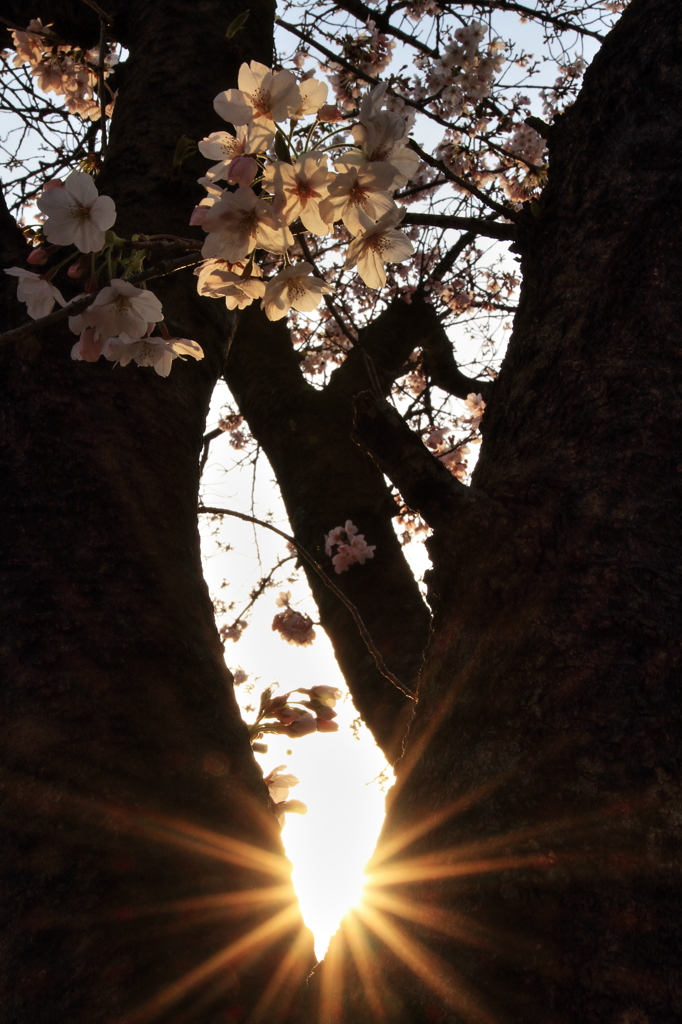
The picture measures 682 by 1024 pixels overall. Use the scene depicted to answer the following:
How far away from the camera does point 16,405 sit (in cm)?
95

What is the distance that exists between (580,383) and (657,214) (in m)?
0.32

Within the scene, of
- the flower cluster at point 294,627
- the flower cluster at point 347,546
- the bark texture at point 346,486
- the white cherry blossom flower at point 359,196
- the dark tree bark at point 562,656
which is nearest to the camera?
the dark tree bark at point 562,656

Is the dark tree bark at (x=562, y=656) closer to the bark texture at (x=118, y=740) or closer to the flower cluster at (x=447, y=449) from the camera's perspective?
the bark texture at (x=118, y=740)

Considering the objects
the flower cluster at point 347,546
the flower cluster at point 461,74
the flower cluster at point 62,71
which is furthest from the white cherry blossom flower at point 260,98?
the flower cluster at point 461,74

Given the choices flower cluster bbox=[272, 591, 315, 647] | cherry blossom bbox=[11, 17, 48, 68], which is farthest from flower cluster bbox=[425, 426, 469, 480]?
cherry blossom bbox=[11, 17, 48, 68]

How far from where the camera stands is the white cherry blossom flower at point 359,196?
861 millimetres

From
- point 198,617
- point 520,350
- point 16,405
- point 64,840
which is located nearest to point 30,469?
point 16,405

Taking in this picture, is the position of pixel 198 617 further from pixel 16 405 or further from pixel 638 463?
pixel 638 463

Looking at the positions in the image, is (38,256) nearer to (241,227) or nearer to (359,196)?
(241,227)

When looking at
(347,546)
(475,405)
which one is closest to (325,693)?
(347,546)

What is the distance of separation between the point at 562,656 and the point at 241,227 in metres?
0.66

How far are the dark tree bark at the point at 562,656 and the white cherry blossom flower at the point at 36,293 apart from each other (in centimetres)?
50

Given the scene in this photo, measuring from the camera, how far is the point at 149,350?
3.35 ft

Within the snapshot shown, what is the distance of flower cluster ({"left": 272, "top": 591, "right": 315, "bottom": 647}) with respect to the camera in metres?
3.67
